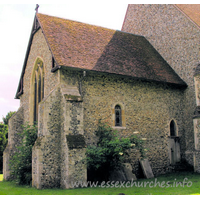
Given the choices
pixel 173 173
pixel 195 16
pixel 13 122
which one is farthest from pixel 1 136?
pixel 195 16

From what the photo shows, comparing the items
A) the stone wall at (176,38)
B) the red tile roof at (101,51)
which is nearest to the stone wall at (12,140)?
the red tile roof at (101,51)

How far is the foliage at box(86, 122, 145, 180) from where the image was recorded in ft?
42.5

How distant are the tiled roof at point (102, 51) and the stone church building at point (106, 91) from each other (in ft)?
0.24

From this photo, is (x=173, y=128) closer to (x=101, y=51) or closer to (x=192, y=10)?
(x=101, y=51)

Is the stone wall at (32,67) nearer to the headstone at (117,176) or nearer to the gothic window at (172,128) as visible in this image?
the headstone at (117,176)

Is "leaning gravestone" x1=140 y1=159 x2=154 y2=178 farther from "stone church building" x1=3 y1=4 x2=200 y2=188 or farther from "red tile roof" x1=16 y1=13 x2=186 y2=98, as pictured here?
"red tile roof" x1=16 y1=13 x2=186 y2=98

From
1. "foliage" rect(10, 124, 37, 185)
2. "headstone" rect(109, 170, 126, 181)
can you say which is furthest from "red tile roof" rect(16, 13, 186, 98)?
"headstone" rect(109, 170, 126, 181)

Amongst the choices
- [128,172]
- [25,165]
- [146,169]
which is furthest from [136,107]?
[25,165]

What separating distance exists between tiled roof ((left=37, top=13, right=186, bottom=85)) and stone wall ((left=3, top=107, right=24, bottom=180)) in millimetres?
6394

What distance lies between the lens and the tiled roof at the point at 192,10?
63.9 ft

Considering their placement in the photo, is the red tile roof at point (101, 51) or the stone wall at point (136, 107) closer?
the stone wall at point (136, 107)

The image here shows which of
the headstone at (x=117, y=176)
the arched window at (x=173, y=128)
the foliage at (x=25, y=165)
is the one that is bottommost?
the headstone at (x=117, y=176)

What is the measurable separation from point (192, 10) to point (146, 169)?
45.4ft

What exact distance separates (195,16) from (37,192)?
16735 millimetres
